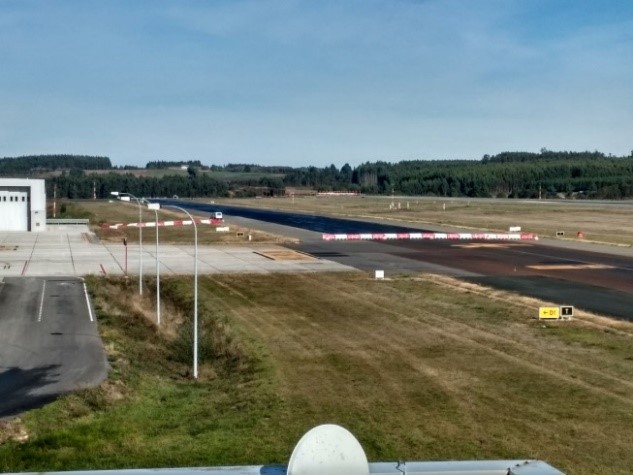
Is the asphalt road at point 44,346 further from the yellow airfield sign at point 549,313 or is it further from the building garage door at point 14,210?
the building garage door at point 14,210

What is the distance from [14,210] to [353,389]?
8965 cm

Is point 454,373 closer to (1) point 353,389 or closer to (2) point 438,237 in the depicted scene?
(1) point 353,389

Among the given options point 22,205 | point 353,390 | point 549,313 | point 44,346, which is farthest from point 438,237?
point 353,390

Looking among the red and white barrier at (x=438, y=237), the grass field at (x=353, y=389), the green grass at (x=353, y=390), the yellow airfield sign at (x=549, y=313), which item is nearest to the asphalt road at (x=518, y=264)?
the red and white barrier at (x=438, y=237)

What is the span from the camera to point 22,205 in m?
107

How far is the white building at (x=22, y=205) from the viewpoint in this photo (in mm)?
104688

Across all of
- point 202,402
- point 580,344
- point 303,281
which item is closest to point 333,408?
point 202,402

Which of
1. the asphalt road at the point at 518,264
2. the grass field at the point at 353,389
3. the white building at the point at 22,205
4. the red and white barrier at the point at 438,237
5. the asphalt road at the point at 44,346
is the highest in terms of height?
the white building at the point at 22,205

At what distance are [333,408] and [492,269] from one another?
132ft

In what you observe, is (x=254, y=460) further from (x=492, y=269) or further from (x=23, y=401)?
(x=492, y=269)

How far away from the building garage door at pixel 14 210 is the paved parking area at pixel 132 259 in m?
Answer: 15.6

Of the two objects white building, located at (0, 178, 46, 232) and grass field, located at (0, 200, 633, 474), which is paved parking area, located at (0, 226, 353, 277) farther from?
grass field, located at (0, 200, 633, 474)

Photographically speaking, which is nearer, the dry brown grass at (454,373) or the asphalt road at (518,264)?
the dry brown grass at (454,373)

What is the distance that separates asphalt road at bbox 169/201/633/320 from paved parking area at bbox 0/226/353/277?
172 inches
